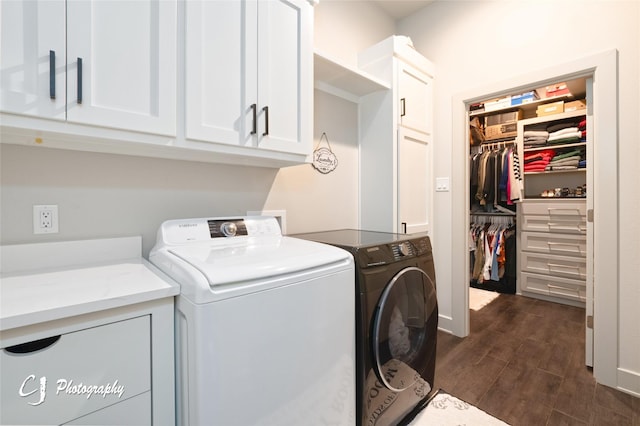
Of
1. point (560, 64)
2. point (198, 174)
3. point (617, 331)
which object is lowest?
point (617, 331)

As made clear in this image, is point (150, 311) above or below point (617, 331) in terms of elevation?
above

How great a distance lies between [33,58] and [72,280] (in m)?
0.68

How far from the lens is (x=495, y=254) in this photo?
354 centimetres

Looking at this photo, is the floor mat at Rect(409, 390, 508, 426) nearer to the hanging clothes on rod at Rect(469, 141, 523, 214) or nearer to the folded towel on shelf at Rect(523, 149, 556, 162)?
the hanging clothes on rod at Rect(469, 141, 523, 214)

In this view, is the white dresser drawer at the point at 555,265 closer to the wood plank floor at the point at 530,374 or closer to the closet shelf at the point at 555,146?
the wood plank floor at the point at 530,374

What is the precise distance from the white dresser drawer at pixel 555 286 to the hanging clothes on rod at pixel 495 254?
0.19m

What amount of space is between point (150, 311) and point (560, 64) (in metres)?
2.73

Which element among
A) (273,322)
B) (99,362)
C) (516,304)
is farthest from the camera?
(516,304)

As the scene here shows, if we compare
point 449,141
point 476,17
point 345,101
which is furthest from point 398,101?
point 476,17

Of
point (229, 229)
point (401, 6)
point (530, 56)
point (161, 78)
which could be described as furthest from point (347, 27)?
point (229, 229)

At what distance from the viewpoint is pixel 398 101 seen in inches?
85.4

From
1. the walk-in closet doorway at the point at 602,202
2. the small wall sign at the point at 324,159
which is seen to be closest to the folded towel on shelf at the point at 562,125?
the walk-in closet doorway at the point at 602,202

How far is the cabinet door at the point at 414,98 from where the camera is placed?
2.20 m

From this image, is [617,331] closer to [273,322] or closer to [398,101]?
[398,101]
